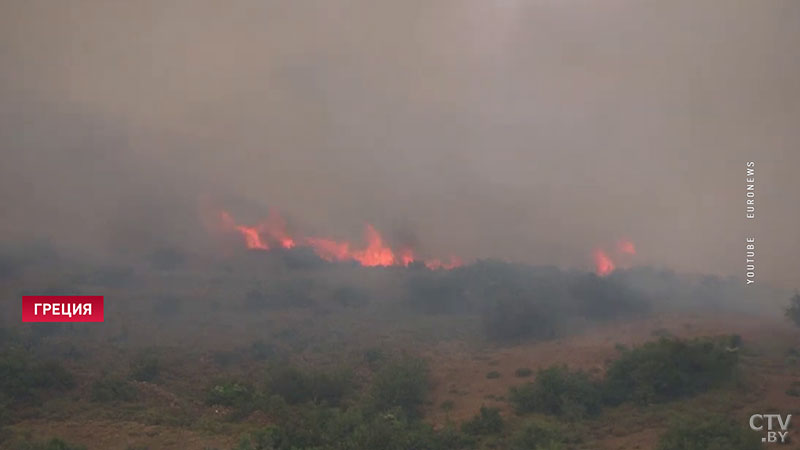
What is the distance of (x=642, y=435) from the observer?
68.1 feet

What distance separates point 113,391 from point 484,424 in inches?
556

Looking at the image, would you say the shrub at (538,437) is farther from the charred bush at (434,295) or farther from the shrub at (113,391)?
the charred bush at (434,295)

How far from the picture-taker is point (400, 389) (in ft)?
85.4

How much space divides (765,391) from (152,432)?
23297mm

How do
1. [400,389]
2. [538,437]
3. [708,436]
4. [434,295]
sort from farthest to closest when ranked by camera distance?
1. [434,295]
2. [400,389]
3. [538,437]
4. [708,436]

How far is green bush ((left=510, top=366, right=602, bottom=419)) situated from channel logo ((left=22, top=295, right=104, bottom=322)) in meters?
28.0

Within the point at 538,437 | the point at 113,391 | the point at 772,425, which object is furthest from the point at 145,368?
the point at 772,425

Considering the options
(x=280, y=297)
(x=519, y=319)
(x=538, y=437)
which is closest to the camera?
(x=538, y=437)

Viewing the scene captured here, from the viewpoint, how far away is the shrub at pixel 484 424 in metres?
22.0

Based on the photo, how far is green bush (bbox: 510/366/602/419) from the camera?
2414 cm

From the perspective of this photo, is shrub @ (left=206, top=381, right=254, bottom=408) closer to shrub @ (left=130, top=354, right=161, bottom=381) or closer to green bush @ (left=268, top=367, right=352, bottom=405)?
green bush @ (left=268, top=367, right=352, bottom=405)

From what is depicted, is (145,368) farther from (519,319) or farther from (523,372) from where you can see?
(519,319)

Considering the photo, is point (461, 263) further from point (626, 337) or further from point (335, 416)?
point (335, 416)

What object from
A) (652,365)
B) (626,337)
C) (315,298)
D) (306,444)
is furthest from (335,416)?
(315,298)
